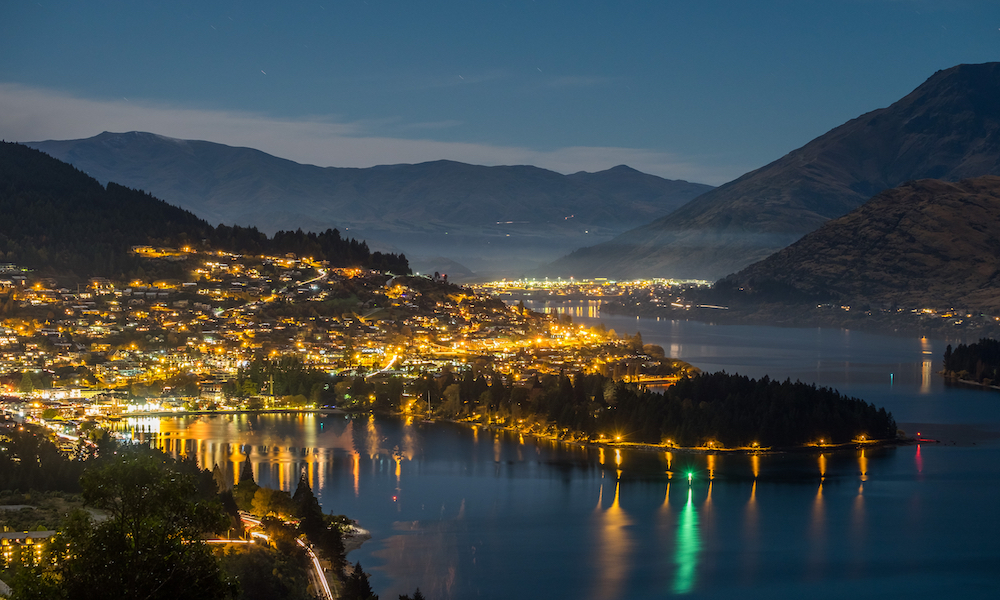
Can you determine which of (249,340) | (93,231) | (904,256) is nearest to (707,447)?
(249,340)

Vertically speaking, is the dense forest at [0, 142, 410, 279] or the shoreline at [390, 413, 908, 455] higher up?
the dense forest at [0, 142, 410, 279]

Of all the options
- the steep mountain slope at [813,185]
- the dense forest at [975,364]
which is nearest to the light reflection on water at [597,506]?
the dense forest at [975,364]

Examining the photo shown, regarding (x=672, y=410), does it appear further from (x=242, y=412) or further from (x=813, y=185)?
(x=813, y=185)

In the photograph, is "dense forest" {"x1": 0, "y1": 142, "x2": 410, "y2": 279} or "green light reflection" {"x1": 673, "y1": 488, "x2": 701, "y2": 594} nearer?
"green light reflection" {"x1": 673, "y1": 488, "x2": 701, "y2": 594}

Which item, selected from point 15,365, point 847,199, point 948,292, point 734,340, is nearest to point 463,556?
point 15,365

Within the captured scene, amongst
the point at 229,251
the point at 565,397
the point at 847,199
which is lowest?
the point at 565,397

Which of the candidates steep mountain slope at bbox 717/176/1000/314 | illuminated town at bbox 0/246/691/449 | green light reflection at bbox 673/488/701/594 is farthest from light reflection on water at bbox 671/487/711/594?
steep mountain slope at bbox 717/176/1000/314

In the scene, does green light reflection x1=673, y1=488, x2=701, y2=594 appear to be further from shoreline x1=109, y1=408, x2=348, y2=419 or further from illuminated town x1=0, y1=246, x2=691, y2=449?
shoreline x1=109, y1=408, x2=348, y2=419

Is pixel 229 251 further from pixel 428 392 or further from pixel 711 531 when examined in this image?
pixel 711 531
